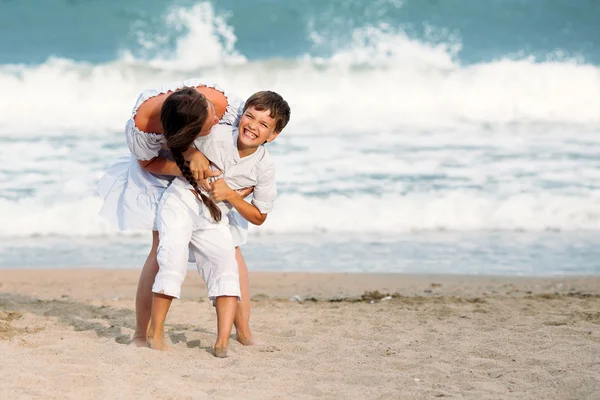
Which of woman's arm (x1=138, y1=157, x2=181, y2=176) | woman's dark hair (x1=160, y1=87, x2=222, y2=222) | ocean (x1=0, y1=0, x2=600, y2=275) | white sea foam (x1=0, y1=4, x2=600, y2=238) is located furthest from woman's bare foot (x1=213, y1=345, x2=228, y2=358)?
white sea foam (x1=0, y1=4, x2=600, y2=238)

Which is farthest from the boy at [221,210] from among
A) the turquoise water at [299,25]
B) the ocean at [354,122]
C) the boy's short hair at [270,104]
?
the turquoise water at [299,25]

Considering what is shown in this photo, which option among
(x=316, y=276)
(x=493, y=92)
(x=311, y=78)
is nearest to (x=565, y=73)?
(x=493, y=92)

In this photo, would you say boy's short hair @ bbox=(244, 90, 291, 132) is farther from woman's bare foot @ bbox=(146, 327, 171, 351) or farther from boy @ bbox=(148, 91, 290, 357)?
woman's bare foot @ bbox=(146, 327, 171, 351)

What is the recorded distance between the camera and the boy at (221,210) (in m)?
4.04

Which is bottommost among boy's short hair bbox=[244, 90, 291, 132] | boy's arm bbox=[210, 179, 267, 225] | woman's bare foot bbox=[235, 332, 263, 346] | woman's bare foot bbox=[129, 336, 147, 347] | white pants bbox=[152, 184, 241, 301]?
woman's bare foot bbox=[129, 336, 147, 347]

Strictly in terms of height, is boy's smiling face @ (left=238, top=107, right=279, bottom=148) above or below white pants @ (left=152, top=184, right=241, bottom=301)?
above

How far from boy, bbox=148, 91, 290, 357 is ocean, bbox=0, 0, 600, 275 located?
110 inches

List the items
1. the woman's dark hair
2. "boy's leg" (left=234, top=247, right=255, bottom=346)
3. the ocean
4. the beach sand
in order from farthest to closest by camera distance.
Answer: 1. the ocean
2. "boy's leg" (left=234, top=247, right=255, bottom=346)
3. the woman's dark hair
4. the beach sand

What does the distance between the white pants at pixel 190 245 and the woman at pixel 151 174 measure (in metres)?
0.11

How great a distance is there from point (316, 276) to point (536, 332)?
223 cm

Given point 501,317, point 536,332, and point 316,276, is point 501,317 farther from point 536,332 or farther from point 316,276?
point 316,276

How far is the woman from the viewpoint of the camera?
13.1 ft

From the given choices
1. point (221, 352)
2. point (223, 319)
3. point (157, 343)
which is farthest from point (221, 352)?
point (157, 343)

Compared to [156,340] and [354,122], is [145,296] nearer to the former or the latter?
[156,340]
